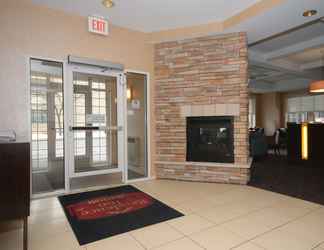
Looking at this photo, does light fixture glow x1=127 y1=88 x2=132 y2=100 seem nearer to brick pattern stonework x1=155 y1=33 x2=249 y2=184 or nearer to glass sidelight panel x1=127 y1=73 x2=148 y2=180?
glass sidelight panel x1=127 y1=73 x2=148 y2=180

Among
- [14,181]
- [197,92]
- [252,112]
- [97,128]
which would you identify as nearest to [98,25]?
[97,128]

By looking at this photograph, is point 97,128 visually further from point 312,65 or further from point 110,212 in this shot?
point 312,65

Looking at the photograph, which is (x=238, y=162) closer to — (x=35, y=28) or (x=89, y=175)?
(x=89, y=175)

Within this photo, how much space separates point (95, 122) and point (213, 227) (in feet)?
8.29

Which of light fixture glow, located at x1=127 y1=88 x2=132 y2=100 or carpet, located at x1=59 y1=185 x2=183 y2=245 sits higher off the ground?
light fixture glow, located at x1=127 y1=88 x2=132 y2=100

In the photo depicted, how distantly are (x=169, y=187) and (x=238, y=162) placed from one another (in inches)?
52.4

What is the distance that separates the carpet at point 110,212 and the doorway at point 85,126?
0.47 m

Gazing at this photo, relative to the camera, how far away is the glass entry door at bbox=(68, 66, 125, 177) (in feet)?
11.2

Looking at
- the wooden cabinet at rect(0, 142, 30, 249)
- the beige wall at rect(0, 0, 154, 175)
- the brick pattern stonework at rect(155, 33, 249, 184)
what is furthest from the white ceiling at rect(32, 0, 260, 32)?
the wooden cabinet at rect(0, 142, 30, 249)

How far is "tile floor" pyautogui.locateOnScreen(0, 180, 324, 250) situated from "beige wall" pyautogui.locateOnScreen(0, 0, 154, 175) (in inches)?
54.7

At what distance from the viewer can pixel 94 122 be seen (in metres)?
3.58

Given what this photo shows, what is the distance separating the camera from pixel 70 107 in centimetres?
334

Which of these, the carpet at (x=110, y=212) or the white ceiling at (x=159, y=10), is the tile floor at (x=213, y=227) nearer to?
the carpet at (x=110, y=212)

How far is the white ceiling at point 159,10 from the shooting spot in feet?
9.98
